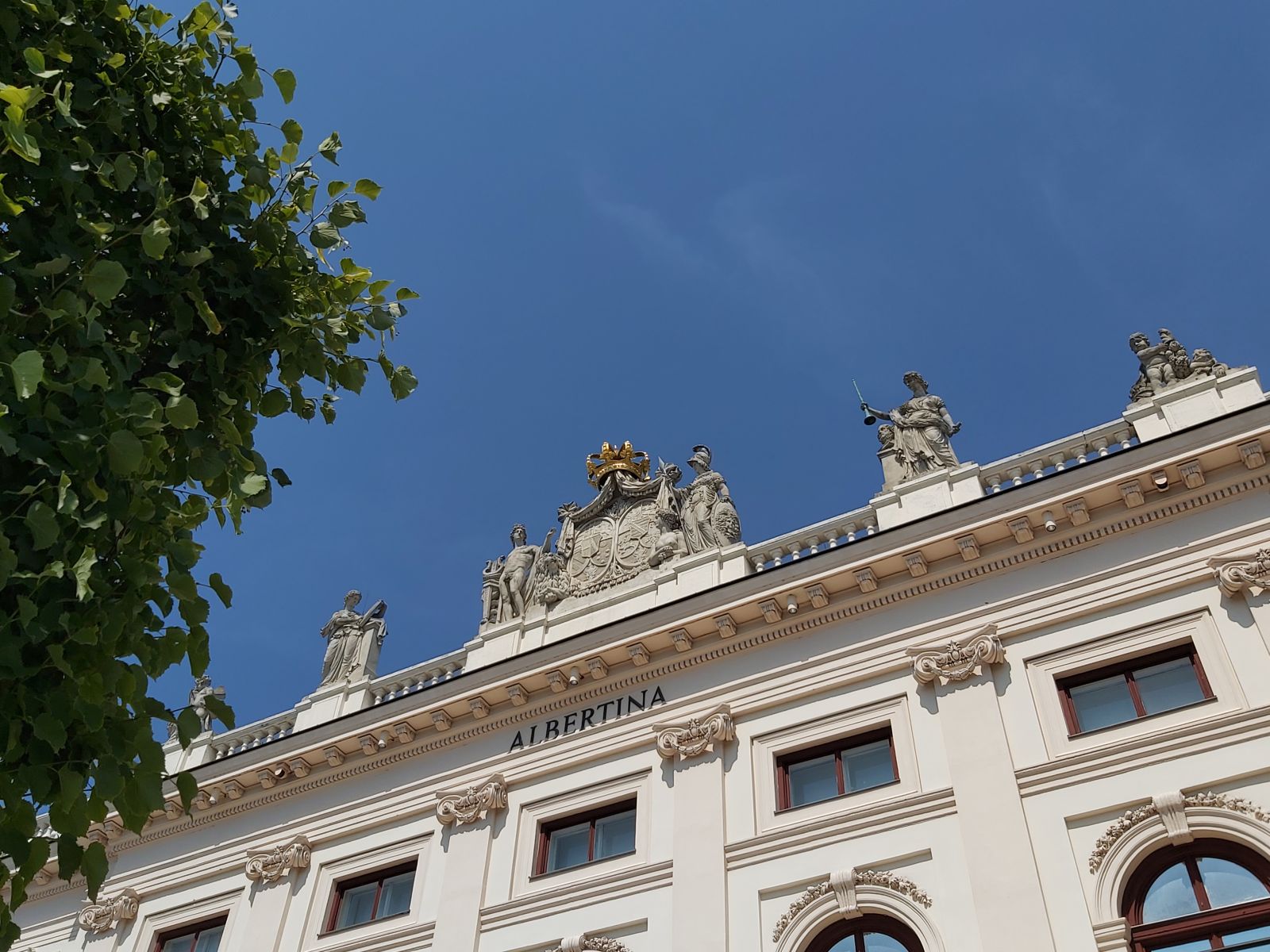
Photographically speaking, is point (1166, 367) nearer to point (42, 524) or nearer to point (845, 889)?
point (845, 889)

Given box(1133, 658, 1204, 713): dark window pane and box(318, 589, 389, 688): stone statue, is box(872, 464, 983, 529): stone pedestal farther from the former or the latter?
box(318, 589, 389, 688): stone statue

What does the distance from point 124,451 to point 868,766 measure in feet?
44.1

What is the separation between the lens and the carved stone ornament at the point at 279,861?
75.0 feet

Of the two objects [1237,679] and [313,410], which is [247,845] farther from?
[1237,679]

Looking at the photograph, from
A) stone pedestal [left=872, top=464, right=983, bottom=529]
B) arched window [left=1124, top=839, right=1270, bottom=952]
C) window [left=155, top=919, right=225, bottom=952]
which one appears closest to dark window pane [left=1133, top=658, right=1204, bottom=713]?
arched window [left=1124, top=839, right=1270, bottom=952]

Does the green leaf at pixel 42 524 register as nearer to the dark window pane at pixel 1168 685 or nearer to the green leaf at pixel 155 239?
the green leaf at pixel 155 239

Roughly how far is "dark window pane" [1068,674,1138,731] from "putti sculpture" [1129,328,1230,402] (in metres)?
5.30

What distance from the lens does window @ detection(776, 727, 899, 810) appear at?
18578 millimetres

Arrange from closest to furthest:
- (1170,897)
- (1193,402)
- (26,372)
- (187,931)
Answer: (26,372), (1170,897), (1193,402), (187,931)

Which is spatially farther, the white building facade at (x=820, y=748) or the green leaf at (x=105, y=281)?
the white building facade at (x=820, y=748)

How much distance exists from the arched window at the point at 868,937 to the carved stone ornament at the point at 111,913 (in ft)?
47.7

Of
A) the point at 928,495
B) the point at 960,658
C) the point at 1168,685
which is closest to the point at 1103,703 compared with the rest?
the point at 1168,685

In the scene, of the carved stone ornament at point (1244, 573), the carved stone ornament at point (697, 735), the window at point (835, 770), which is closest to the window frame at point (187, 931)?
the carved stone ornament at point (697, 735)

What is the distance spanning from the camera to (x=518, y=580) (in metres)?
25.5
